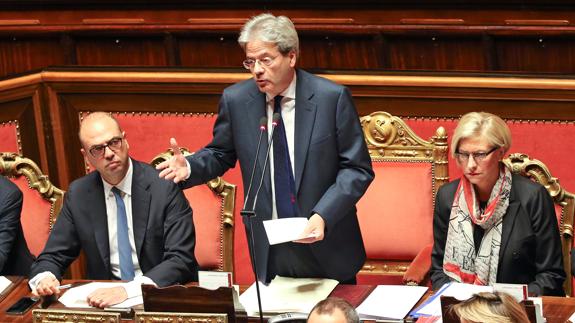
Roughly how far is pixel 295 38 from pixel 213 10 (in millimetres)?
3143

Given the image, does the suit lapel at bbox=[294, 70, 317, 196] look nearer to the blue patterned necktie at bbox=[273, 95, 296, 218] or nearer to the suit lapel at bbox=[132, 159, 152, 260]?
the blue patterned necktie at bbox=[273, 95, 296, 218]

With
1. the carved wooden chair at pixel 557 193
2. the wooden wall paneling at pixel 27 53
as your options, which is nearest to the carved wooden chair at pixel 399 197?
the carved wooden chair at pixel 557 193

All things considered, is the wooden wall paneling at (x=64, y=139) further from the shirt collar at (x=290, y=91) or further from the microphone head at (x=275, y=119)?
the microphone head at (x=275, y=119)

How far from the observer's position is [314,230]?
306 centimetres

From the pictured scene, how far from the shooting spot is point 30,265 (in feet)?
12.9

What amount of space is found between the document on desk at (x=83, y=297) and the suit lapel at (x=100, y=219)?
0.59ft

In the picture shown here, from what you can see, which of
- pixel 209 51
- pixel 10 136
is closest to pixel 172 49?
pixel 209 51

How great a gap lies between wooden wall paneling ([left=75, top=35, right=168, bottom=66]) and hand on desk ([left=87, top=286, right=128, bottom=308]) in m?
2.62

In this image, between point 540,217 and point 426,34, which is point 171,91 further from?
point 540,217

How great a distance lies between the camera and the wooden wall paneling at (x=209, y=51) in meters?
5.64

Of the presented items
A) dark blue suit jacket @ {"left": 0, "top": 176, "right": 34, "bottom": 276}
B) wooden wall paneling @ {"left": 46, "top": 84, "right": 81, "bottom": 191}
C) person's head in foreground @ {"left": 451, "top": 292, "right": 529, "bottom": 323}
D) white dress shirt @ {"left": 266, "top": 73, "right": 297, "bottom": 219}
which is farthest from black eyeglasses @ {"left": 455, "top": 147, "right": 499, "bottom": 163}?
wooden wall paneling @ {"left": 46, "top": 84, "right": 81, "bottom": 191}

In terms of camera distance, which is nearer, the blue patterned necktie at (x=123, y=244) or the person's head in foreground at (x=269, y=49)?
the person's head in foreground at (x=269, y=49)

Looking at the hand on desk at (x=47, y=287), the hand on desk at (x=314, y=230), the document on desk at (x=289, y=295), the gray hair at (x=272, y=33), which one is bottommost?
the document on desk at (x=289, y=295)

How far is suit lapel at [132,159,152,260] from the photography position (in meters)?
3.58
